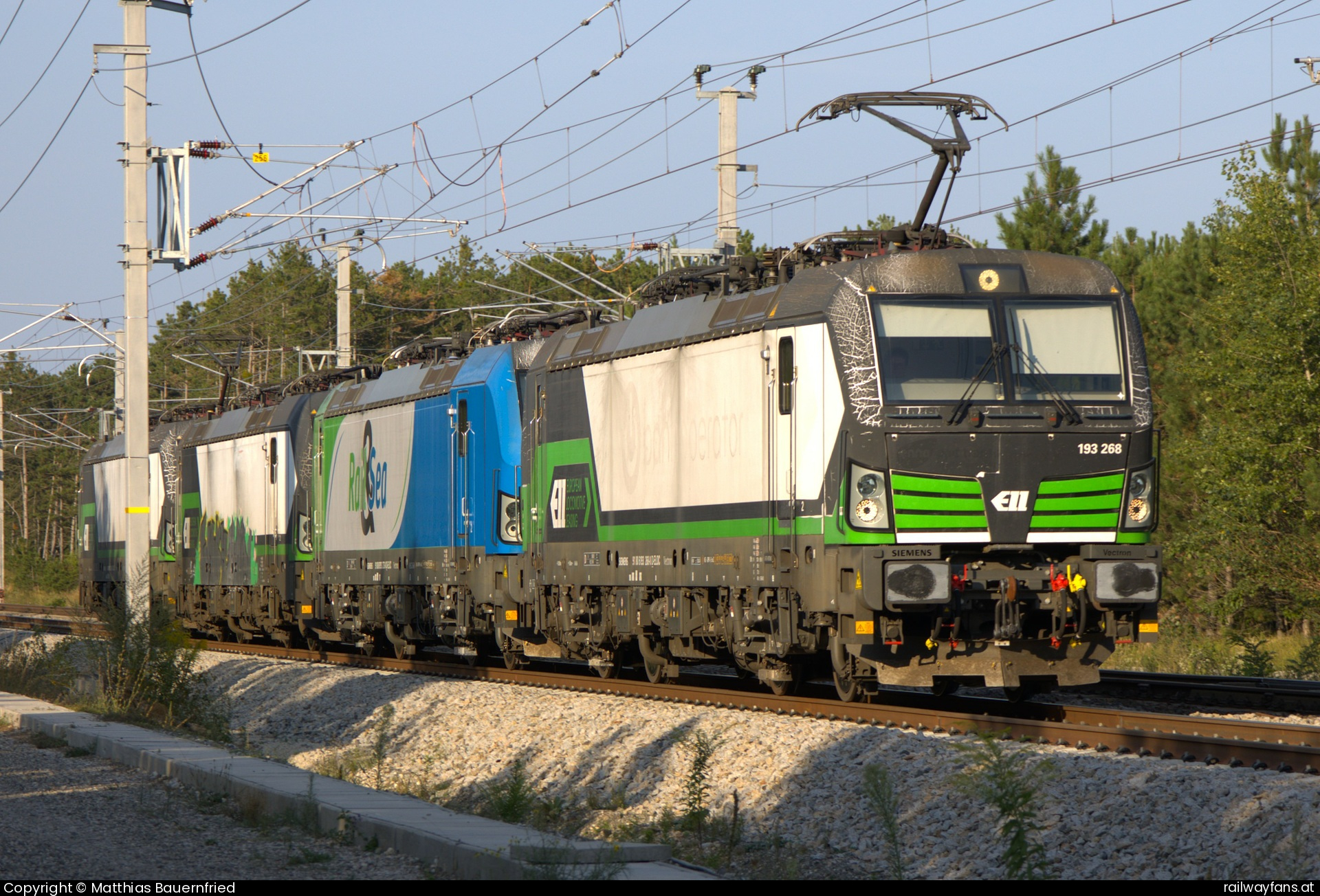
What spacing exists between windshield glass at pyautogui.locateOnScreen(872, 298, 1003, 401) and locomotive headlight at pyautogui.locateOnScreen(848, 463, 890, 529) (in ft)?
2.22

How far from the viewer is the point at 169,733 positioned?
1523cm

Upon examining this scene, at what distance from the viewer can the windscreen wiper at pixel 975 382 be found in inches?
519

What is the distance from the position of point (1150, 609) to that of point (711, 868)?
6.24m

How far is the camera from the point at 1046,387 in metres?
13.5

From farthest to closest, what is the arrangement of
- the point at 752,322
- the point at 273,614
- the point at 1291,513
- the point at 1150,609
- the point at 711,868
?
the point at 1291,513 → the point at 273,614 → the point at 752,322 → the point at 1150,609 → the point at 711,868

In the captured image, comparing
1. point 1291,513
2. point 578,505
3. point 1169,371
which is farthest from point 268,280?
point 578,505

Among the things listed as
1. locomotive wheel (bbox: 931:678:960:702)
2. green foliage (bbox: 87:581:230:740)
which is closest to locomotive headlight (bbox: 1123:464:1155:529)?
locomotive wheel (bbox: 931:678:960:702)

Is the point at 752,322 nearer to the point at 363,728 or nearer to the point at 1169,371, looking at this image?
the point at 363,728

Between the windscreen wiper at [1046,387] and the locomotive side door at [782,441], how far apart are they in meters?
1.95

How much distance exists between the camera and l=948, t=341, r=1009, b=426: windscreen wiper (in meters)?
13.2

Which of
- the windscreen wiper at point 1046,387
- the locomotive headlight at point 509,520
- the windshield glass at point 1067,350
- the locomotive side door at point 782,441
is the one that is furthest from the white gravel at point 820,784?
the windshield glass at point 1067,350

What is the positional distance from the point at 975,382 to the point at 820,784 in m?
4.00

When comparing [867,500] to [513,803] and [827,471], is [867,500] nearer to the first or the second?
[827,471]

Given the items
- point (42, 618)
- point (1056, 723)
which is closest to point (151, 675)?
point (1056, 723)
